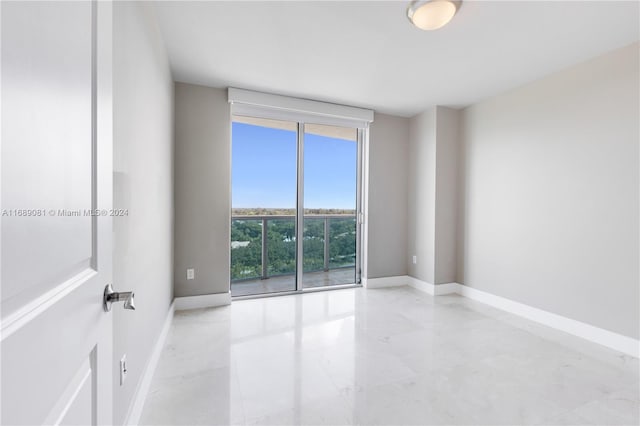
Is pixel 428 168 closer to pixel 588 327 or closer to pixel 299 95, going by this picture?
pixel 299 95

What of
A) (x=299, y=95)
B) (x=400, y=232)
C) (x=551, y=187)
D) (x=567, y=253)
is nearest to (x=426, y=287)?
(x=400, y=232)

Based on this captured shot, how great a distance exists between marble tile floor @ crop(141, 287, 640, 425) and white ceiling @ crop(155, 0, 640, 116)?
246 centimetres

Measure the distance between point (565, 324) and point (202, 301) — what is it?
11.9ft

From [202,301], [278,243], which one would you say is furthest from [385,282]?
[202,301]

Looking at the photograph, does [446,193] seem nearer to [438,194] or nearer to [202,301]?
[438,194]

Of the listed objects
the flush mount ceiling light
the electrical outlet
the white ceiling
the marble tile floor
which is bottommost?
the marble tile floor

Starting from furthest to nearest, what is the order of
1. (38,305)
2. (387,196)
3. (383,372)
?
(387,196) < (383,372) < (38,305)

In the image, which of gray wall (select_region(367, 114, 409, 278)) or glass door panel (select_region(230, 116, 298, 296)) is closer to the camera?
glass door panel (select_region(230, 116, 298, 296))

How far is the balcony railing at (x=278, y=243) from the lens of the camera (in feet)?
12.1

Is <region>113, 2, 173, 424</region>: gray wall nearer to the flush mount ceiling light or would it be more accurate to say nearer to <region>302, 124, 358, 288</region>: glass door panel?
the flush mount ceiling light

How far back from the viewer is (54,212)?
0.50 metres

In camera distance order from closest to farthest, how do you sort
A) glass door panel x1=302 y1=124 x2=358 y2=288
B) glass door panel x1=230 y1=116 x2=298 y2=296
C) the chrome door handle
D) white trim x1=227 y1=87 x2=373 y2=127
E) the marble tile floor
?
the chrome door handle
the marble tile floor
white trim x1=227 y1=87 x2=373 y2=127
glass door panel x1=230 y1=116 x2=298 y2=296
glass door panel x1=302 y1=124 x2=358 y2=288

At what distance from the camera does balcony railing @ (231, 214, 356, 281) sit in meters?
3.69

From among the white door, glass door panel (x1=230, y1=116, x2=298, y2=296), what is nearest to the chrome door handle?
the white door
